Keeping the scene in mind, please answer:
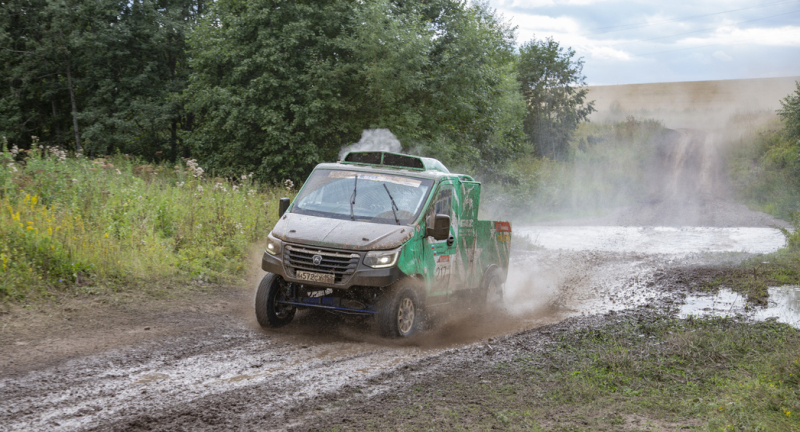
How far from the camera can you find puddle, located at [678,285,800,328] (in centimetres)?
991

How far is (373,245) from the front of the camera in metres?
7.49

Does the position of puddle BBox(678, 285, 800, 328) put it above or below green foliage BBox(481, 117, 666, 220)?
below

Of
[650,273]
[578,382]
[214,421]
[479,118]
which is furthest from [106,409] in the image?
[479,118]

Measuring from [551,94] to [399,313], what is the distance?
50.8m

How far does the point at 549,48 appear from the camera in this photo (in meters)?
55.1

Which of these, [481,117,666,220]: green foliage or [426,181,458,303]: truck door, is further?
[481,117,666,220]: green foliage

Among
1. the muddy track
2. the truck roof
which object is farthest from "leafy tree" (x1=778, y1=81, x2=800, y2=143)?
the truck roof

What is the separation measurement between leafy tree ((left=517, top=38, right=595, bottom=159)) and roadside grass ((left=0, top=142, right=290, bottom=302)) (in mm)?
43935

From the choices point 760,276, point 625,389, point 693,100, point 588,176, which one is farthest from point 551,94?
point 625,389

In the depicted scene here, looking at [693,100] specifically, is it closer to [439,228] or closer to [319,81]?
[319,81]

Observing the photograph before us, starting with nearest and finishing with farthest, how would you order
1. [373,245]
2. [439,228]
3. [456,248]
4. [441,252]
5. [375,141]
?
[373,245], [439,228], [441,252], [456,248], [375,141]

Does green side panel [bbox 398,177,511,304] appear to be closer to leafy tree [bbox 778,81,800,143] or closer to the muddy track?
the muddy track

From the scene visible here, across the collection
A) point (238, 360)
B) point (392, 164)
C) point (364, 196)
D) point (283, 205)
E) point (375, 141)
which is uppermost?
point (375, 141)

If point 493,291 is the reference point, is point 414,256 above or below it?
above
